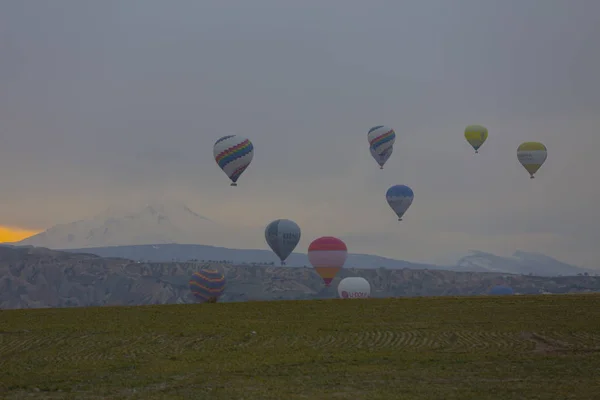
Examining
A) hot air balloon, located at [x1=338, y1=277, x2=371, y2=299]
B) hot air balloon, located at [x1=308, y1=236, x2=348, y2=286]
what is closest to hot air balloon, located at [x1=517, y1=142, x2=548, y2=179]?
hot air balloon, located at [x1=308, y1=236, x2=348, y2=286]

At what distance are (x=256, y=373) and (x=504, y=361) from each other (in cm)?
1213

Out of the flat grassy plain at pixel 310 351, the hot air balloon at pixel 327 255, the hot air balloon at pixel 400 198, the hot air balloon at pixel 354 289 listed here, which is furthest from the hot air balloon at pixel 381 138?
the flat grassy plain at pixel 310 351

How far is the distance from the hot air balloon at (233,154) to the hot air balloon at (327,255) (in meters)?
20.7

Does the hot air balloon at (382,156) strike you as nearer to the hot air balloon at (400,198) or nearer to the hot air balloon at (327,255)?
the hot air balloon at (400,198)

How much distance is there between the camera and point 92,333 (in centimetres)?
5475

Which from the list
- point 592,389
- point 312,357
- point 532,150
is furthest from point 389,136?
point 592,389

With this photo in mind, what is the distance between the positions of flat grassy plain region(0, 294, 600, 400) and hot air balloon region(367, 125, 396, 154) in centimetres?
4954

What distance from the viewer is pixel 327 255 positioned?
12125 cm

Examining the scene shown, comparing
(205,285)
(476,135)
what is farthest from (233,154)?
(476,135)

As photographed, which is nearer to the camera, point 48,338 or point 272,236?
point 48,338

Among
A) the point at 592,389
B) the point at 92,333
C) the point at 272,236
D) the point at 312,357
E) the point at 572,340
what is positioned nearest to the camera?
the point at 592,389

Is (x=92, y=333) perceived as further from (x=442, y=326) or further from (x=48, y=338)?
(x=442, y=326)

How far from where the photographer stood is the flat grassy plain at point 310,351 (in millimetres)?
37250

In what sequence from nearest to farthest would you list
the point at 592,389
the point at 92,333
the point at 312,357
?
the point at 592,389 → the point at 312,357 → the point at 92,333
